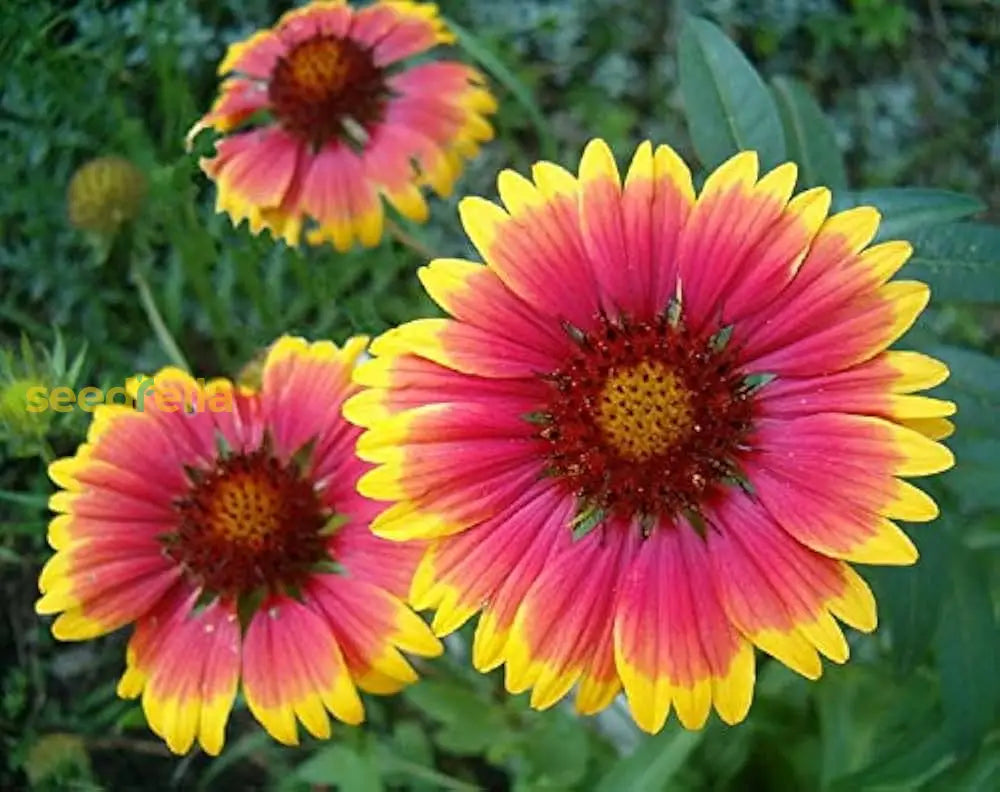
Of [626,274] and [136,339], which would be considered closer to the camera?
[626,274]

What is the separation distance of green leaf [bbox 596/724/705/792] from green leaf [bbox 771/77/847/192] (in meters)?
0.62

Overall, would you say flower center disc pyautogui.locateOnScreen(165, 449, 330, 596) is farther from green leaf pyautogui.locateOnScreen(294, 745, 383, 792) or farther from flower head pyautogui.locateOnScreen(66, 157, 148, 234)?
flower head pyautogui.locateOnScreen(66, 157, 148, 234)

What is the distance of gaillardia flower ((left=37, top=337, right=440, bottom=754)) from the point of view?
1.42 metres

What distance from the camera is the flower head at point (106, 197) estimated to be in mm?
2021

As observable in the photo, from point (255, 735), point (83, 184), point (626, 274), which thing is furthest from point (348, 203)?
point (255, 735)

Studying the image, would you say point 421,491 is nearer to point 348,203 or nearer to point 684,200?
point 684,200

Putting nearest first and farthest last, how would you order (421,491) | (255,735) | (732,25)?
1. (421,491)
2. (255,735)
3. (732,25)

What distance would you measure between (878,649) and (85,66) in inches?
59.2

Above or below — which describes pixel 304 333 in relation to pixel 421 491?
below

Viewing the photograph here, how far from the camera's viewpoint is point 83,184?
2043 millimetres

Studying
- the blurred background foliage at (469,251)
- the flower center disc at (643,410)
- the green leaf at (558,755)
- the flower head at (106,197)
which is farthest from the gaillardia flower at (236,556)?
the flower head at (106,197)

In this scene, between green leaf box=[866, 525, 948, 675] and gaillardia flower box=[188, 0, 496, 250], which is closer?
green leaf box=[866, 525, 948, 675]

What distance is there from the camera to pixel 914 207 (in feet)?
4.70

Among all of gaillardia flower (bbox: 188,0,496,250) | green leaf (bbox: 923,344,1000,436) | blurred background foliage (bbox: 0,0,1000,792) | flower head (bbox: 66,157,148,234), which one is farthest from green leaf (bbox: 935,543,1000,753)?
flower head (bbox: 66,157,148,234)
